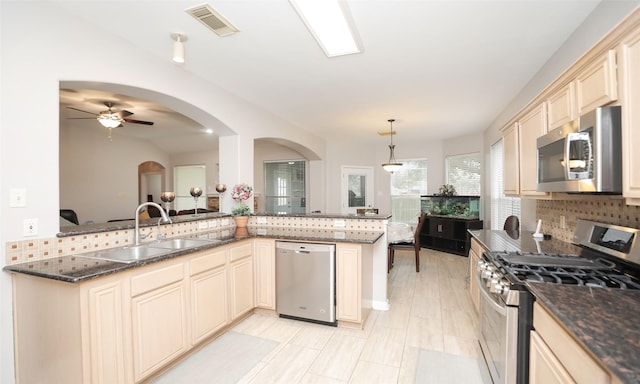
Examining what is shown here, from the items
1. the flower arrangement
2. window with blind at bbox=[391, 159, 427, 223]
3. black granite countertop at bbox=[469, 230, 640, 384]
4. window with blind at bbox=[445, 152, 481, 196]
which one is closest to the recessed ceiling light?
the flower arrangement

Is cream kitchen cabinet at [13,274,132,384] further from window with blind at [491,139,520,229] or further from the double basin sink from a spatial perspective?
window with blind at [491,139,520,229]

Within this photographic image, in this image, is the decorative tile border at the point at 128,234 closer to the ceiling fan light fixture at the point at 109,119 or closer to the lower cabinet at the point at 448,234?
the ceiling fan light fixture at the point at 109,119

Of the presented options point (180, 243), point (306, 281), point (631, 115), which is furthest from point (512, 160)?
point (180, 243)

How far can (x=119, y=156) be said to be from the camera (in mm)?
6477

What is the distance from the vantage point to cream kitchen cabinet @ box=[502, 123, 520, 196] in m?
2.75

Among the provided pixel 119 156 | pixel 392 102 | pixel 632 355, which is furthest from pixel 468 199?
pixel 119 156

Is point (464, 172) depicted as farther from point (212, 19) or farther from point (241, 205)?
point (212, 19)

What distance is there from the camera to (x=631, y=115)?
1.28 m

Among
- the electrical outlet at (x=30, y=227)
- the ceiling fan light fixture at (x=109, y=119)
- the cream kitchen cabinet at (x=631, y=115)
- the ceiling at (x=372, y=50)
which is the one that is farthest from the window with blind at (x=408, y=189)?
the electrical outlet at (x=30, y=227)

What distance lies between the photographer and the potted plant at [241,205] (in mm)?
3525

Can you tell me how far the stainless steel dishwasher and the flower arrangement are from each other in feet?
2.83

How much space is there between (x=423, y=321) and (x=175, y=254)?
244 centimetres

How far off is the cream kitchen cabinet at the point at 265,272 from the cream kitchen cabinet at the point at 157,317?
0.92 meters

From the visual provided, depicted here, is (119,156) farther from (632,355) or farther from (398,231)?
(632,355)
